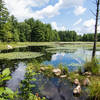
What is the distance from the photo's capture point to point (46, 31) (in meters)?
50.0

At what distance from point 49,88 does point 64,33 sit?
72.9m

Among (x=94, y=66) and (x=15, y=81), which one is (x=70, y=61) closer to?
(x=94, y=66)

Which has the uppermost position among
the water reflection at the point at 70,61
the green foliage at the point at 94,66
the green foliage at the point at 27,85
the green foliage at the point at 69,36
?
the green foliage at the point at 69,36

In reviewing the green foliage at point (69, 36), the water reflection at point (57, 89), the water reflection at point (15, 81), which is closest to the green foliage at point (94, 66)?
the water reflection at point (57, 89)

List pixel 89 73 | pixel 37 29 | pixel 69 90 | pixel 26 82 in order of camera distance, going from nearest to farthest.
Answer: pixel 26 82 → pixel 69 90 → pixel 89 73 → pixel 37 29

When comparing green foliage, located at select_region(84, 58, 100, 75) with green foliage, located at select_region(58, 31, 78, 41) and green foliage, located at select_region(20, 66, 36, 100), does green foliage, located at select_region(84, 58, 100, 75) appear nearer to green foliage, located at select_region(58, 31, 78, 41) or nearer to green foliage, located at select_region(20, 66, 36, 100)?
green foliage, located at select_region(20, 66, 36, 100)

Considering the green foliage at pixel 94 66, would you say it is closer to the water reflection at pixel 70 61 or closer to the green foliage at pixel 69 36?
the water reflection at pixel 70 61

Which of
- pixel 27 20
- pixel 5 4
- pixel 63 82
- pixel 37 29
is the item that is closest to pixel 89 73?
pixel 63 82

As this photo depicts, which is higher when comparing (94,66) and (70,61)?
(94,66)

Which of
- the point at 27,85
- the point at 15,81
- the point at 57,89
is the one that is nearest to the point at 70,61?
the point at 57,89

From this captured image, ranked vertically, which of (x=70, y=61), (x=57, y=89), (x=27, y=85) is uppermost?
(x=27, y=85)

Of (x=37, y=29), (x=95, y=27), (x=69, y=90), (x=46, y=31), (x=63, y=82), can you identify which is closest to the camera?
(x=69, y=90)

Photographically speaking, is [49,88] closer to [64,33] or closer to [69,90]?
[69,90]

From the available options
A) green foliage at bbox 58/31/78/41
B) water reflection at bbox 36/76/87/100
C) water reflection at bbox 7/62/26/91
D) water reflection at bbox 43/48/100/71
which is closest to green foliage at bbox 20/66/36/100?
water reflection at bbox 36/76/87/100
